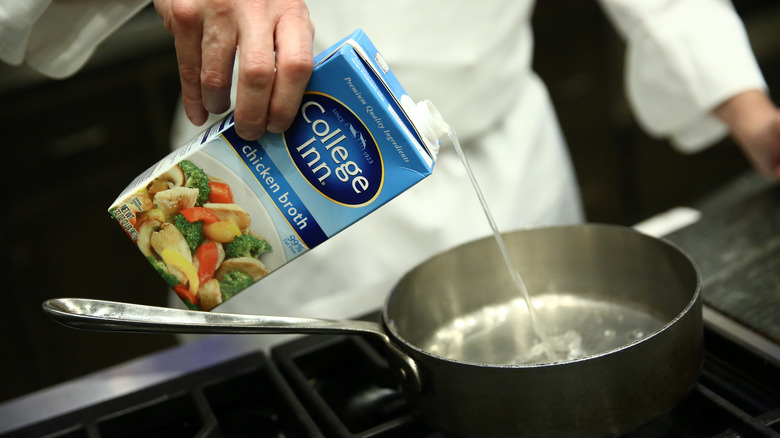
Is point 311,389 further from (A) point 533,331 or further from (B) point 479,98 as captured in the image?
(B) point 479,98

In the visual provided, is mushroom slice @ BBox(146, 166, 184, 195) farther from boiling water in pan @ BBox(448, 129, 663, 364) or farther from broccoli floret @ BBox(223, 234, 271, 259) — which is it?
boiling water in pan @ BBox(448, 129, 663, 364)

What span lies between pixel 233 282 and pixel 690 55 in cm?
69

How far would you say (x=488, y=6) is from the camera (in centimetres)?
86

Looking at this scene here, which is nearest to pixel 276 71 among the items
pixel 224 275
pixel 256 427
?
pixel 224 275

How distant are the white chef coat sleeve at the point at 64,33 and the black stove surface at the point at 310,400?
339 millimetres

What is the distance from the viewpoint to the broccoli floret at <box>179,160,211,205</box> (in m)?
0.47

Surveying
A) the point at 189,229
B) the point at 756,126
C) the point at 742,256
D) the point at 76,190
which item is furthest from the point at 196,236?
the point at 76,190

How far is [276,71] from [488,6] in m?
0.48

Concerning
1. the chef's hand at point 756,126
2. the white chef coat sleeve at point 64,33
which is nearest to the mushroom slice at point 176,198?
the white chef coat sleeve at point 64,33

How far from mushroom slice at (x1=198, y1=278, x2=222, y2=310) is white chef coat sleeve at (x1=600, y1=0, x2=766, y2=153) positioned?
2.24ft

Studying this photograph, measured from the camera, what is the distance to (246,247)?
49cm

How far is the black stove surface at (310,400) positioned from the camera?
48 centimetres

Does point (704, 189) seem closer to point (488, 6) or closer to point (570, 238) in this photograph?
point (488, 6)

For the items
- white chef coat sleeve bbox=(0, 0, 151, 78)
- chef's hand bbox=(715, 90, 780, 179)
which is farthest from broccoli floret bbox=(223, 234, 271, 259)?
chef's hand bbox=(715, 90, 780, 179)
